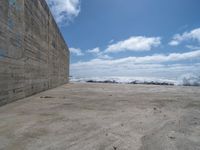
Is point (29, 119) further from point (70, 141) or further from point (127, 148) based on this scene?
point (127, 148)

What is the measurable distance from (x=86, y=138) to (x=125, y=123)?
1036mm

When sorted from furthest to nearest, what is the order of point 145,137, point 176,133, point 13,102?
point 13,102
point 176,133
point 145,137

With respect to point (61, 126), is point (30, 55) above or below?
above

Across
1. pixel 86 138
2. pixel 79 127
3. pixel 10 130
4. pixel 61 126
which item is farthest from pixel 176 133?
pixel 10 130

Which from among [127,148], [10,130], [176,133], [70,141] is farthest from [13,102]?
[176,133]

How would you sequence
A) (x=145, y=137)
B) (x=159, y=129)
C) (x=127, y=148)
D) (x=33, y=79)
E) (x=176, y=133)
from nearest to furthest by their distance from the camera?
(x=127, y=148)
(x=145, y=137)
(x=176, y=133)
(x=159, y=129)
(x=33, y=79)

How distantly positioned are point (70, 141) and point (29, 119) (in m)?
1.49

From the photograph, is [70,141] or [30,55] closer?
[70,141]

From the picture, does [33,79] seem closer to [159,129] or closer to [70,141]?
[70,141]

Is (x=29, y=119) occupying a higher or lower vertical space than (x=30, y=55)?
lower

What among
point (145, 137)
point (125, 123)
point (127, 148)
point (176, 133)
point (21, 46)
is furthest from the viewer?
point (21, 46)

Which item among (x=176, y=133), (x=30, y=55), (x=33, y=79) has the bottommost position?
(x=176, y=133)

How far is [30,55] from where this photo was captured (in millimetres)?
6293

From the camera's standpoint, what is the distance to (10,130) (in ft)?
8.16
